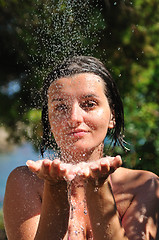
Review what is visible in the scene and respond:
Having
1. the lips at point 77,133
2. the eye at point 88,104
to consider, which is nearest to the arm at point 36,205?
the lips at point 77,133

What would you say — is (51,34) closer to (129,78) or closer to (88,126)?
(129,78)

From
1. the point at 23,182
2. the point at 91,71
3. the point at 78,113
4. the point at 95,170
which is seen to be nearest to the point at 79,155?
the point at 78,113

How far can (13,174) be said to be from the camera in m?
2.12

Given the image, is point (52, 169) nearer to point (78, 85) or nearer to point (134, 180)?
point (78, 85)

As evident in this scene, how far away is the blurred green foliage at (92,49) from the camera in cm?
415

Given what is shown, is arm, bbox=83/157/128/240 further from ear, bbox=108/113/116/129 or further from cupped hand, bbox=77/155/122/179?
ear, bbox=108/113/116/129

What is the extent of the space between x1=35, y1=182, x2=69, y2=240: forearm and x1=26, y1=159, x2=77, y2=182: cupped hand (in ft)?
0.24

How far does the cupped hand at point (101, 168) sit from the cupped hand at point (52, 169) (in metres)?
0.07

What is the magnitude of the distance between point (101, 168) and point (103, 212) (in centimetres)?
28

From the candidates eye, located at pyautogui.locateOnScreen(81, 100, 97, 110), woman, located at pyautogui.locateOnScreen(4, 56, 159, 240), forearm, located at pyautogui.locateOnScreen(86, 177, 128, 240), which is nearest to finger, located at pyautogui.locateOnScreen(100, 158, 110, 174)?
forearm, located at pyautogui.locateOnScreen(86, 177, 128, 240)

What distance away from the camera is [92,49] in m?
4.20

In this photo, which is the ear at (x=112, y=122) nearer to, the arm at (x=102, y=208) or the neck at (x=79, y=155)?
the neck at (x=79, y=155)

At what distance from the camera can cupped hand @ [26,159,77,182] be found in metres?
1.34

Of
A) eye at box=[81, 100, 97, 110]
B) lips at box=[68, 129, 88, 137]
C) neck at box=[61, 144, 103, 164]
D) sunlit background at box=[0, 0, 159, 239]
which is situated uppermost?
sunlit background at box=[0, 0, 159, 239]
